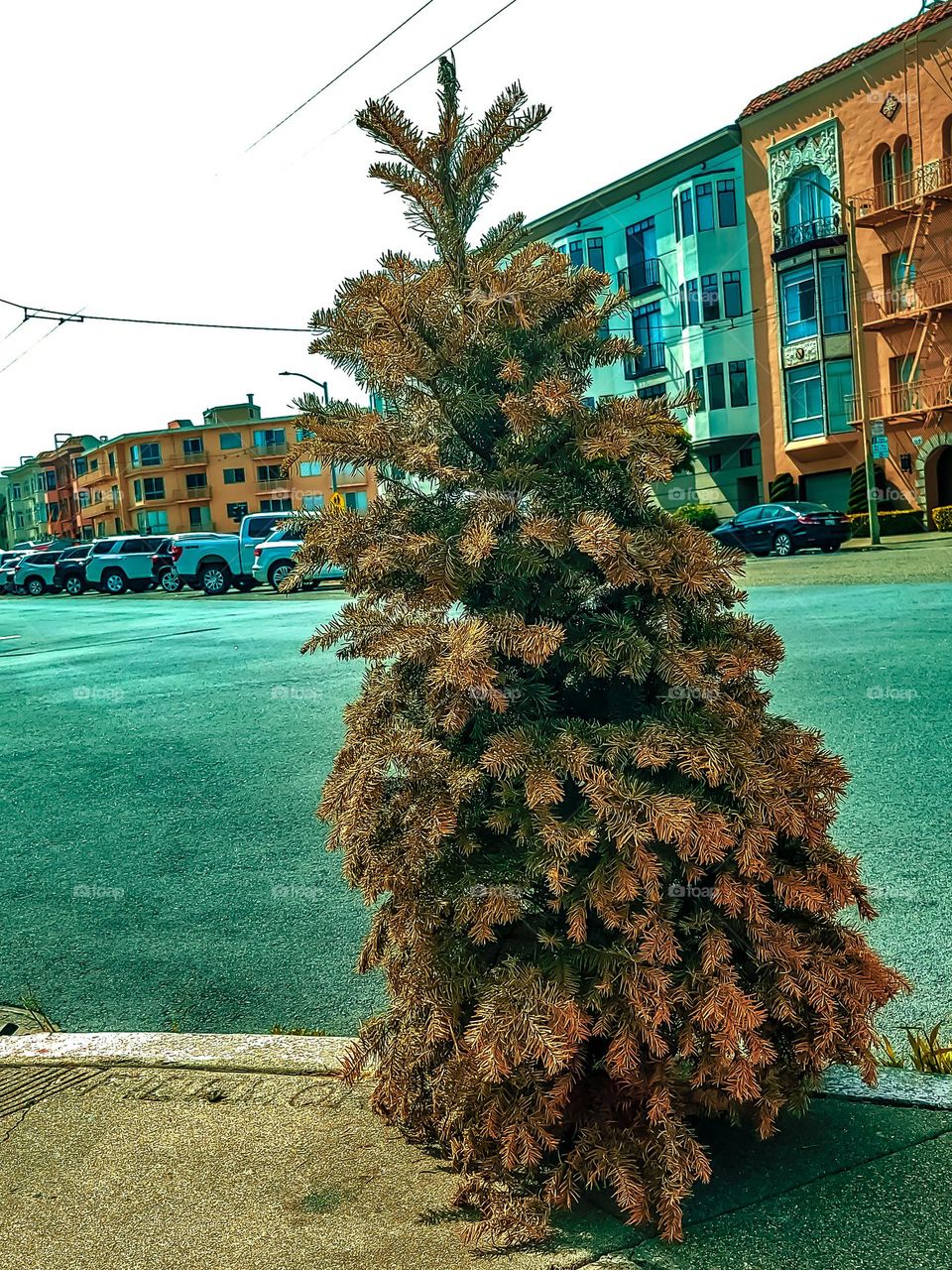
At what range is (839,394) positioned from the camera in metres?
43.0

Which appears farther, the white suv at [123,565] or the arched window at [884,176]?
the white suv at [123,565]

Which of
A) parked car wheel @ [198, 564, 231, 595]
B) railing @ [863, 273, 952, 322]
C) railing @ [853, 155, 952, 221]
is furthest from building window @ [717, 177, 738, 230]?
parked car wheel @ [198, 564, 231, 595]

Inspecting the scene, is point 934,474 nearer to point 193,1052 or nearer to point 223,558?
point 223,558

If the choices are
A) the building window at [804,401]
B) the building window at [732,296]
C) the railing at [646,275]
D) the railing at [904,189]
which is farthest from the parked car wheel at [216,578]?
the railing at [904,189]

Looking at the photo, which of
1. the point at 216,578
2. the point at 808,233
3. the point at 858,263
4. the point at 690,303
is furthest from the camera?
the point at 690,303

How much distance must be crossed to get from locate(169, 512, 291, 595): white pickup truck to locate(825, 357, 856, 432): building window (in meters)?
20.2

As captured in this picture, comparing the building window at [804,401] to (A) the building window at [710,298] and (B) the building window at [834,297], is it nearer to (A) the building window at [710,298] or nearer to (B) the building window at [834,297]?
(B) the building window at [834,297]

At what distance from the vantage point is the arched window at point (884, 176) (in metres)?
40.3

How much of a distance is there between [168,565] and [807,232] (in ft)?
88.7

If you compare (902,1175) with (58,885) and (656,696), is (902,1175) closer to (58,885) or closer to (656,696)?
(656,696)

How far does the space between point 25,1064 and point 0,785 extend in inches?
202

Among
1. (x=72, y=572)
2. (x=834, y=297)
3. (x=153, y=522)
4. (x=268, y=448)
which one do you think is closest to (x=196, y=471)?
(x=153, y=522)

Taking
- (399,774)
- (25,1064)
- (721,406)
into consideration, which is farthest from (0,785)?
(721,406)

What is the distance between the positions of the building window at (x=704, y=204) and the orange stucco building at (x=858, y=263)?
1.85m
